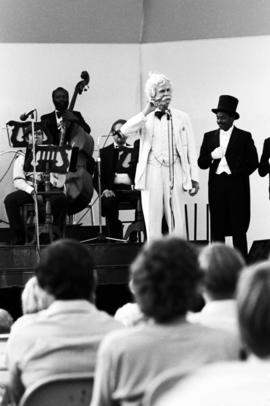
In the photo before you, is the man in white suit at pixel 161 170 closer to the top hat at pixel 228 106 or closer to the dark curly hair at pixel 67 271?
the top hat at pixel 228 106

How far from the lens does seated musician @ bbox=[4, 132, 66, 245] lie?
339 inches

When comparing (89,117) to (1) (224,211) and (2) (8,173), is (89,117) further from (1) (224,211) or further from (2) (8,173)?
(1) (224,211)

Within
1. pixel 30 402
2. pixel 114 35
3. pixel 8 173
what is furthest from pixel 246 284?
pixel 114 35

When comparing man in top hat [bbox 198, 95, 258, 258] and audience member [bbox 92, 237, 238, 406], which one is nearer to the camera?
audience member [bbox 92, 237, 238, 406]

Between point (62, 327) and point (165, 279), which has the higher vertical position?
point (165, 279)

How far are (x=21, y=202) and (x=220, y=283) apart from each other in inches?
235

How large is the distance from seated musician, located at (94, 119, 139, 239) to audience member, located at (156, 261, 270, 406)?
745 cm

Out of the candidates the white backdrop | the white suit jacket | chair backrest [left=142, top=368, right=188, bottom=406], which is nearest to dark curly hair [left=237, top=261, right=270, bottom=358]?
chair backrest [left=142, top=368, right=188, bottom=406]

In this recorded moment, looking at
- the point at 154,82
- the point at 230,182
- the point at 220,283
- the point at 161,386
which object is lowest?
the point at 161,386

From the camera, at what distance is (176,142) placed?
7.67 metres

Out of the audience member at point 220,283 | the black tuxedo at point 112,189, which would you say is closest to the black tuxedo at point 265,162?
the black tuxedo at point 112,189

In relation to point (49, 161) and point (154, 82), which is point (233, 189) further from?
point (49, 161)

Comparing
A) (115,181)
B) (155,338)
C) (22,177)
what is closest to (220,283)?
(155,338)

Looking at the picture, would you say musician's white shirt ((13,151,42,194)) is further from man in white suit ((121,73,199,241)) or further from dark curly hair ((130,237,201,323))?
dark curly hair ((130,237,201,323))
